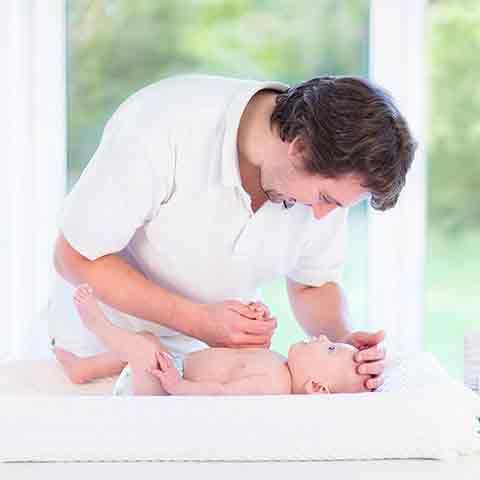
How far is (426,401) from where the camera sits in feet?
6.39

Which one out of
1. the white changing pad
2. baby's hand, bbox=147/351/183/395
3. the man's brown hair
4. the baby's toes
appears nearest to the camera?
the white changing pad

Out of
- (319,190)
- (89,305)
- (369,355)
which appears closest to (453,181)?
(369,355)

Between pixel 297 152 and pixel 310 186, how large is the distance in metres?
0.07

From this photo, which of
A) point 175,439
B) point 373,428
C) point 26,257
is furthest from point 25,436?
point 26,257

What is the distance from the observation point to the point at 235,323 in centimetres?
222

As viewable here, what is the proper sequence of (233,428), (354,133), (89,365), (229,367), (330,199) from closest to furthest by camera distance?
(233,428)
(354,133)
(330,199)
(229,367)
(89,365)

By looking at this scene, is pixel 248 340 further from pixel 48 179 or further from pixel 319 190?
pixel 48 179

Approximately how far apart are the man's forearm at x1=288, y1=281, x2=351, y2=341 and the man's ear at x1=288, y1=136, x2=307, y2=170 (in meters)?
0.54

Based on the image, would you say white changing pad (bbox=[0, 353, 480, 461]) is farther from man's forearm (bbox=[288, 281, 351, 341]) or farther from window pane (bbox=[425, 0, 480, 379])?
window pane (bbox=[425, 0, 480, 379])

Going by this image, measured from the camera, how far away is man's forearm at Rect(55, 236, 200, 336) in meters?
2.24

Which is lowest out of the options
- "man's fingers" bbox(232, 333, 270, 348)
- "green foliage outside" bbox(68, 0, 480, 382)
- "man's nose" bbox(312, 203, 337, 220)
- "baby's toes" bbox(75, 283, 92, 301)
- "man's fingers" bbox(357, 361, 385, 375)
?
"man's fingers" bbox(357, 361, 385, 375)

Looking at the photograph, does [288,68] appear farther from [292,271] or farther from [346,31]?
[292,271]

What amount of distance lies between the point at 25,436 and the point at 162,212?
1.96 feet

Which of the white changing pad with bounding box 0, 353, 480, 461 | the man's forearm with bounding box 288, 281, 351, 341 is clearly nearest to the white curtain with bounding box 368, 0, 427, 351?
the man's forearm with bounding box 288, 281, 351, 341
